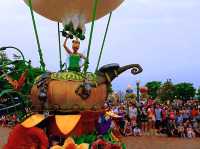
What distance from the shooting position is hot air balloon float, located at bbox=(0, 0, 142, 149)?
7.26m

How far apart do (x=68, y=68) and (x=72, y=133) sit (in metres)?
0.93

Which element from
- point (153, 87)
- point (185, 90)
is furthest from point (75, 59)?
point (153, 87)

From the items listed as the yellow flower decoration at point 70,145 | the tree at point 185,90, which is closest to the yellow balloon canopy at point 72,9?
the yellow flower decoration at point 70,145

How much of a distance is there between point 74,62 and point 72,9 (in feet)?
2.39

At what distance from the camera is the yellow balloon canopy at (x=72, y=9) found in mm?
7648

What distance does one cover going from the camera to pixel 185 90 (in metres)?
60.8

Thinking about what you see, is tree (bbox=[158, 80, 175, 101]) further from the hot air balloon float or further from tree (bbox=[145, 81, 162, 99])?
the hot air balloon float

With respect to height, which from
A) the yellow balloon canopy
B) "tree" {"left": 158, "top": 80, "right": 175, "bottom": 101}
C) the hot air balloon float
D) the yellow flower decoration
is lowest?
the yellow flower decoration

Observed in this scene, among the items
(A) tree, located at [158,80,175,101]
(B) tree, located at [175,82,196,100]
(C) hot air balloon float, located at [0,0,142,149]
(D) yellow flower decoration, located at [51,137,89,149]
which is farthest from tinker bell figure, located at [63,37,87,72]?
(B) tree, located at [175,82,196,100]

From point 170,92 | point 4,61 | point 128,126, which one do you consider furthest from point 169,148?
point 170,92

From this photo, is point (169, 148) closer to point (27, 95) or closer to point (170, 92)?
point (27, 95)

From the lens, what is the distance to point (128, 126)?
1962cm

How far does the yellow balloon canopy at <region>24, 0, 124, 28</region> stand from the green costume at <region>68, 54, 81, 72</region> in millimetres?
471

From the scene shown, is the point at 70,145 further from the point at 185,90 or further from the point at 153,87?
the point at 153,87
